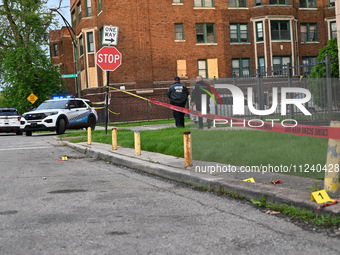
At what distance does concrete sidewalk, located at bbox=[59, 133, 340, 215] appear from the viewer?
5609 mm

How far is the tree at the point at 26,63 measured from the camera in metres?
40.1

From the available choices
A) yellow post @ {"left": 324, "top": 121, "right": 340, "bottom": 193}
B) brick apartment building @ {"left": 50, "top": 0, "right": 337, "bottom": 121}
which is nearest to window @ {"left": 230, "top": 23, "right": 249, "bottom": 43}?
brick apartment building @ {"left": 50, "top": 0, "right": 337, "bottom": 121}

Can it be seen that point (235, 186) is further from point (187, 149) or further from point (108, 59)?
point (108, 59)

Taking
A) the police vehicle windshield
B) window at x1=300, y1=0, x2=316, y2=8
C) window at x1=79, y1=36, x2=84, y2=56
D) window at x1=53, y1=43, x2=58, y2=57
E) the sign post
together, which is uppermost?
window at x1=300, y1=0, x2=316, y2=8

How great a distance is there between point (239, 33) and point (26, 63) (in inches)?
696

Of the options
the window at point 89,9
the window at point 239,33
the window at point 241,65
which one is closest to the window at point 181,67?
the window at point 241,65

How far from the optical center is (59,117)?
2428 cm

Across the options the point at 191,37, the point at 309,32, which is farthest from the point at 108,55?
the point at 309,32

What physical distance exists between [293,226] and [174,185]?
3153mm

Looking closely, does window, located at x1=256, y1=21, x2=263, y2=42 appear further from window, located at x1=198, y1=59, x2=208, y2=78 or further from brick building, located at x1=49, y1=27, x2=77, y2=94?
brick building, located at x1=49, y1=27, x2=77, y2=94

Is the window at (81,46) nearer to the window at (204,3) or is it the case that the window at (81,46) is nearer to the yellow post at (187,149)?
the window at (204,3)

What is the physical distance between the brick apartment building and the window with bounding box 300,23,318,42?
0.18 meters

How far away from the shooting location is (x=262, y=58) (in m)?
40.8

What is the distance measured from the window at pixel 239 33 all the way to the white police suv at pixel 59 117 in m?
18.8
